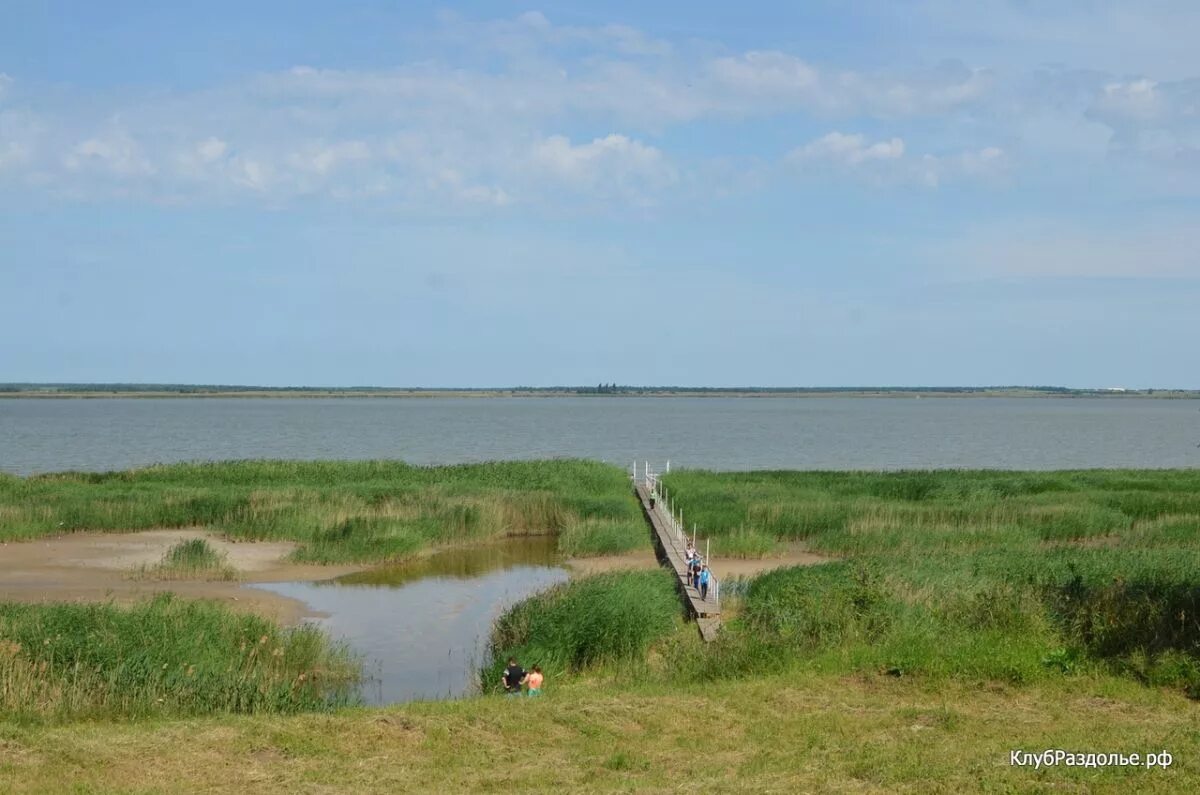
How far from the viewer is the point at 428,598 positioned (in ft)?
93.9

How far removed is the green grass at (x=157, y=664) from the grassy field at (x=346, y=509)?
44.6 ft

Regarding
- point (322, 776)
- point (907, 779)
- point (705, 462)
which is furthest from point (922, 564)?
point (705, 462)

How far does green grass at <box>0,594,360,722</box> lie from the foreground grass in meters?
1.49

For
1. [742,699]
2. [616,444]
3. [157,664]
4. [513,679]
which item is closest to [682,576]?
[513,679]

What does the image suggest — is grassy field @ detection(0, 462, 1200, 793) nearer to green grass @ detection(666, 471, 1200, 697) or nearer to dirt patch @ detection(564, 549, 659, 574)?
green grass @ detection(666, 471, 1200, 697)

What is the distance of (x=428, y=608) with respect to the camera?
89.5 feet

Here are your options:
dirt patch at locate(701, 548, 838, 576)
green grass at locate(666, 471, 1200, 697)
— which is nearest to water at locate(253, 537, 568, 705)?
dirt patch at locate(701, 548, 838, 576)

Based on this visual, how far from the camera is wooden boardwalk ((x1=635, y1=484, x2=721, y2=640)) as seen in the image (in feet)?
70.6

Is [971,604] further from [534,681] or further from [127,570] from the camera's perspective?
[127,570]

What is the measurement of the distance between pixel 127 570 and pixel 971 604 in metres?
22.6

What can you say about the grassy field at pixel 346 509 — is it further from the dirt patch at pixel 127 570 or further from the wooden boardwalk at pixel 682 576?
the dirt patch at pixel 127 570

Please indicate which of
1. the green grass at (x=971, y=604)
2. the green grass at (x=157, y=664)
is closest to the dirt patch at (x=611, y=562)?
the green grass at (x=971, y=604)

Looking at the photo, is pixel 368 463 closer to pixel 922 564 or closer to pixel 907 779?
pixel 922 564

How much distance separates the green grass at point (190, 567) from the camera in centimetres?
3028
